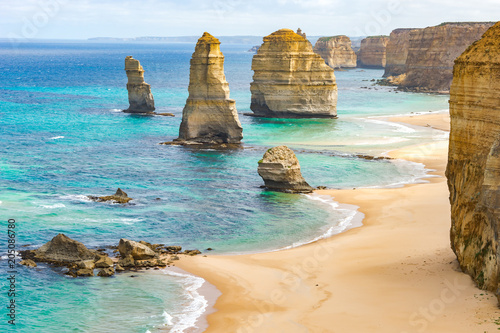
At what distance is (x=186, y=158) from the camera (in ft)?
174

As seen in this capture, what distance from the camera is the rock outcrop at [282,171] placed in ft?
134

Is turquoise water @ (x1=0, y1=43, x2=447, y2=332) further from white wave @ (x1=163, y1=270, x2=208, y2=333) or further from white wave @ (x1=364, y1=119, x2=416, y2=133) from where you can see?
white wave @ (x1=364, y1=119, x2=416, y2=133)

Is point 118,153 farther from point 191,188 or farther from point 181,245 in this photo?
point 181,245

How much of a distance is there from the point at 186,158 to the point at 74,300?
2994 cm

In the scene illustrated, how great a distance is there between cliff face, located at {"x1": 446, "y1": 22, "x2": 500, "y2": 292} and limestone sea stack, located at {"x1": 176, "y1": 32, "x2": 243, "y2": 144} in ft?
120

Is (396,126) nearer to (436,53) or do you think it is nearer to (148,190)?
(148,190)

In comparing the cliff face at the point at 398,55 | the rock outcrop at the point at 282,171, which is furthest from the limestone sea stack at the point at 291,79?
the cliff face at the point at 398,55

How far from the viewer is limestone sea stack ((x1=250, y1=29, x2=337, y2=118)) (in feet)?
256

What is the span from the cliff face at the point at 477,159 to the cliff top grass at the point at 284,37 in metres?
57.0

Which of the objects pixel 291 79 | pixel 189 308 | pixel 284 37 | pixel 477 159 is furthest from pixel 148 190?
pixel 284 37

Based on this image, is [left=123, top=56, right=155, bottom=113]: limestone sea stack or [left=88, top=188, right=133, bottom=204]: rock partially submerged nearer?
[left=88, top=188, right=133, bottom=204]: rock partially submerged

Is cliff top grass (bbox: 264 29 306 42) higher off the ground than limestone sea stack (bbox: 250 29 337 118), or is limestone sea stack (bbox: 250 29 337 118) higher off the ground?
cliff top grass (bbox: 264 29 306 42)

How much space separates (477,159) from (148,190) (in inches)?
970

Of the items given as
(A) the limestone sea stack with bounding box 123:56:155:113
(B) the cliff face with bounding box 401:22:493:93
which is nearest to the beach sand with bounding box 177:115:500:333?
(A) the limestone sea stack with bounding box 123:56:155:113
